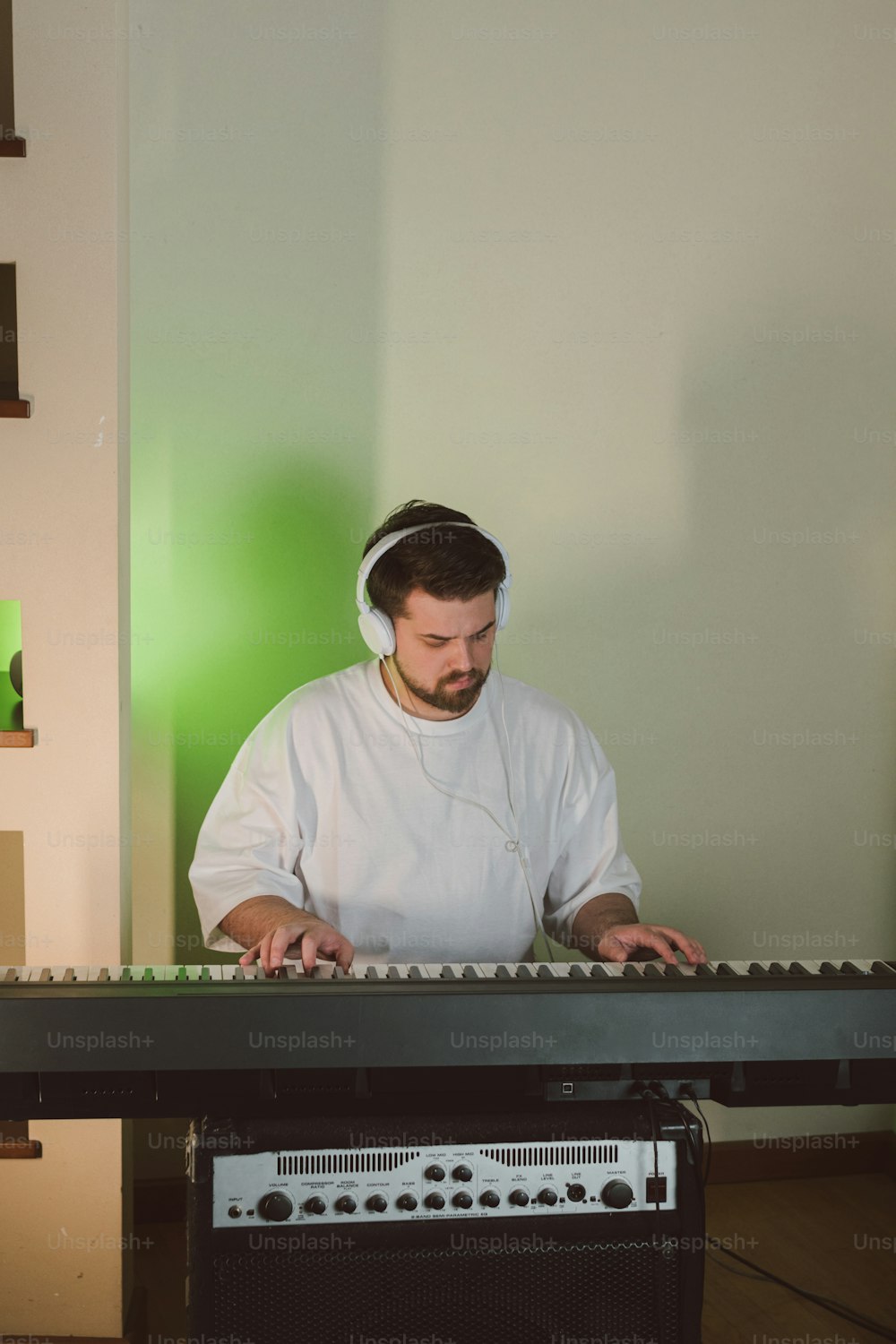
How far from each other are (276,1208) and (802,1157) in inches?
83.0

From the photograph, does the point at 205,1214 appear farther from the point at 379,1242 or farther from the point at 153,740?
the point at 153,740

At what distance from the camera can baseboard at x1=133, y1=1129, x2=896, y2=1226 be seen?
302 cm

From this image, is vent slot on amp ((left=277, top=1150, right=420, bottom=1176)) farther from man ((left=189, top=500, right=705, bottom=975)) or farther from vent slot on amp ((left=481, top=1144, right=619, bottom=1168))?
man ((left=189, top=500, right=705, bottom=975))

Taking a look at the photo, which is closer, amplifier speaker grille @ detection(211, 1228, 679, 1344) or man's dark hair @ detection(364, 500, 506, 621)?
amplifier speaker grille @ detection(211, 1228, 679, 1344)

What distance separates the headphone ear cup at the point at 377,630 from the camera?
6.99ft

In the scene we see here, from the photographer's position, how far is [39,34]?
204 centimetres

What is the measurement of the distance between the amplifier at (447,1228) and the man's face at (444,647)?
903 mm

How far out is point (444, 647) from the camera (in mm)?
2168

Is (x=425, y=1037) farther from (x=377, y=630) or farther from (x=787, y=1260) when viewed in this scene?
(x=787, y=1260)

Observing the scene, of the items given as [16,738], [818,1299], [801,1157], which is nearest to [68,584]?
[16,738]

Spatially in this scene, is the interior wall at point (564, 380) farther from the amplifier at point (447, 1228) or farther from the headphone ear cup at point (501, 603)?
the amplifier at point (447, 1228)

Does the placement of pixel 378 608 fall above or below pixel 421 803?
above

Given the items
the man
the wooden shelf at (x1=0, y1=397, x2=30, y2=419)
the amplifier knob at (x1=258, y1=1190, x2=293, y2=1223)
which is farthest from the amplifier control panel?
the wooden shelf at (x1=0, y1=397, x2=30, y2=419)

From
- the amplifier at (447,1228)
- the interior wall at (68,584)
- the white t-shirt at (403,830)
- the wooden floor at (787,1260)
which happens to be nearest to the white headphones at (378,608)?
the white t-shirt at (403,830)
